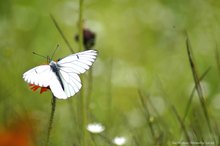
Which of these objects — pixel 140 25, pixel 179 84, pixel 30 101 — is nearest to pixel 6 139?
pixel 30 101

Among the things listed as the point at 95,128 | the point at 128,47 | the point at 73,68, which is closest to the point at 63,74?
the point at 73,68

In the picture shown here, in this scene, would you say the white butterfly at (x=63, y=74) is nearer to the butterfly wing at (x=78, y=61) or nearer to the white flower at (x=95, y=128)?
the butterfly wing at (x=78, y=61)

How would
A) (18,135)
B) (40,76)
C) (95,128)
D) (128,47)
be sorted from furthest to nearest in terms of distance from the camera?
(128,47) → (95,128) → (40,76) → (18,135)

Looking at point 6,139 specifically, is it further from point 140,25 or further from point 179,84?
point 140,25

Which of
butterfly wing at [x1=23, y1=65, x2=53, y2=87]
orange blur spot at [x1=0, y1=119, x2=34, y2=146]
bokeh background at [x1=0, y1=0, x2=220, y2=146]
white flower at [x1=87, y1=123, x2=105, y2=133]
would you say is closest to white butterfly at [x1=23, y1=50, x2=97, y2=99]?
butterfly wing at [x1=23, y1=65, x2=53, y2=87]

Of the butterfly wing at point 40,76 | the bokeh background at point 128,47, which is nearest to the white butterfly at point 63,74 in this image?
the butterfly wing at point 40,76

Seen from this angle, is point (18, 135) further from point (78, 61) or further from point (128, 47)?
point (128, 47)
